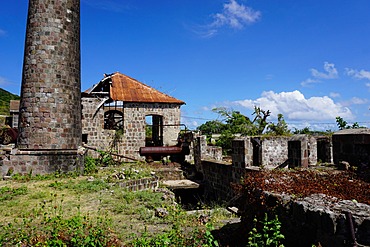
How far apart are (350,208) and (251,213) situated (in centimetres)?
Result: 146

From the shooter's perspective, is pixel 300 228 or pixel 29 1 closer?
pixel 300 228

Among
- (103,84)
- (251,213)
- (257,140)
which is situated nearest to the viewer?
(251,213)

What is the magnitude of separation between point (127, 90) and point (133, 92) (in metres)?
0.50

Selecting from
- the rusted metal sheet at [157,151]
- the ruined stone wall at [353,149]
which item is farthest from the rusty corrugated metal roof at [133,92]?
the ruined stone wall at [353,149]

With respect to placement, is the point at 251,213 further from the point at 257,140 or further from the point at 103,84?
the point at 103,84

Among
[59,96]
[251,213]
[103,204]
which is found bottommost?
[103,204]

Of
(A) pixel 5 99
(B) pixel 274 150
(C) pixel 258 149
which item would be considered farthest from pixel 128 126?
(A) pixel 5 99

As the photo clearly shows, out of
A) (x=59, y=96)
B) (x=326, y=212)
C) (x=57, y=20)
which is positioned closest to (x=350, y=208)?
(x=326, y=212)

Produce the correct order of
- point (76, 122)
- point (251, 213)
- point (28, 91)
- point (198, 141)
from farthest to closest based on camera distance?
point (198, 141), point (76, 122), point (28, 91), point (251, 213)

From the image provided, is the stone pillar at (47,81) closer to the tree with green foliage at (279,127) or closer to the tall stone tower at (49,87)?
the tall stone tower at (49,87)

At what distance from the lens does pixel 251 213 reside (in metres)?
4.36

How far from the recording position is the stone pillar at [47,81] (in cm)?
1151

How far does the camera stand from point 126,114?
68.0ft

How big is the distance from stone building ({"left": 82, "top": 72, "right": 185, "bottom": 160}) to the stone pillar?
7.42 meters
